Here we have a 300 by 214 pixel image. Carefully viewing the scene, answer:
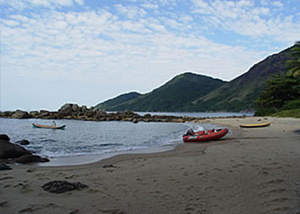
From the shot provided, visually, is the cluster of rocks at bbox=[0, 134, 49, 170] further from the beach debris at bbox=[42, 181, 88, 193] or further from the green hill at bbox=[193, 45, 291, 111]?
the green hill at bbox=[193, 45, 291, 111]

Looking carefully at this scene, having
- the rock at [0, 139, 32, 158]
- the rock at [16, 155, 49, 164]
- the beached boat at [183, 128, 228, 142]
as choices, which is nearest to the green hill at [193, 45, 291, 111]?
the beached boat at [183, 128, 228, 142]

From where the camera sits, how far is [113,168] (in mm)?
8039

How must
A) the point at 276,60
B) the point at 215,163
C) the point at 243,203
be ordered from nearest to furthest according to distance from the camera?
the point at 243,203 < the point at 215,163 < the point at 276,60

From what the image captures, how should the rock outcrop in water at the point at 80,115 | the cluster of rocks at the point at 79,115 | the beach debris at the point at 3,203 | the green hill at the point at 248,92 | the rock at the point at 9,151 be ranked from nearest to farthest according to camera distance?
the beach debris at the point at 3,203
the rock at the point at 9,151
the rock outcrop in water at the point at 80,115
the cluster of rocks at the point at 79,115
the green hill at the point at 248,92

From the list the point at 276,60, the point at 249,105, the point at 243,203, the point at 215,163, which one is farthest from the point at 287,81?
the point at 276,60

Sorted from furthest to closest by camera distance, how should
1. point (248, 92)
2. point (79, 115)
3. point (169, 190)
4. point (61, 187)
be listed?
point (248, 92)
point (79, 115)
point (61, 187)
point (169, 190)

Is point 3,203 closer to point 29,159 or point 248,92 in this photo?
point 29,159

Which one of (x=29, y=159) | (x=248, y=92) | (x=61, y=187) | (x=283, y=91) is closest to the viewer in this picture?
(x=61, y=187)

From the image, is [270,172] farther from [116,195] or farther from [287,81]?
[287,81]

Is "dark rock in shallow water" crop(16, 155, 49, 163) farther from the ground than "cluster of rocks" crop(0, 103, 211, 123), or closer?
closer

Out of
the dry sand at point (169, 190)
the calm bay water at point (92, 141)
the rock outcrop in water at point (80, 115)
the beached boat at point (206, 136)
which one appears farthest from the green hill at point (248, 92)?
the dry sand at point (169, 190)

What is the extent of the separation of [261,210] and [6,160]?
9.86 m

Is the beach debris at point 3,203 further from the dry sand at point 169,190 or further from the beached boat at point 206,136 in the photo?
the beached boat at point 206,136

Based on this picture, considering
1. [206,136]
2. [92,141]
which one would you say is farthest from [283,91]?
[92,141]
